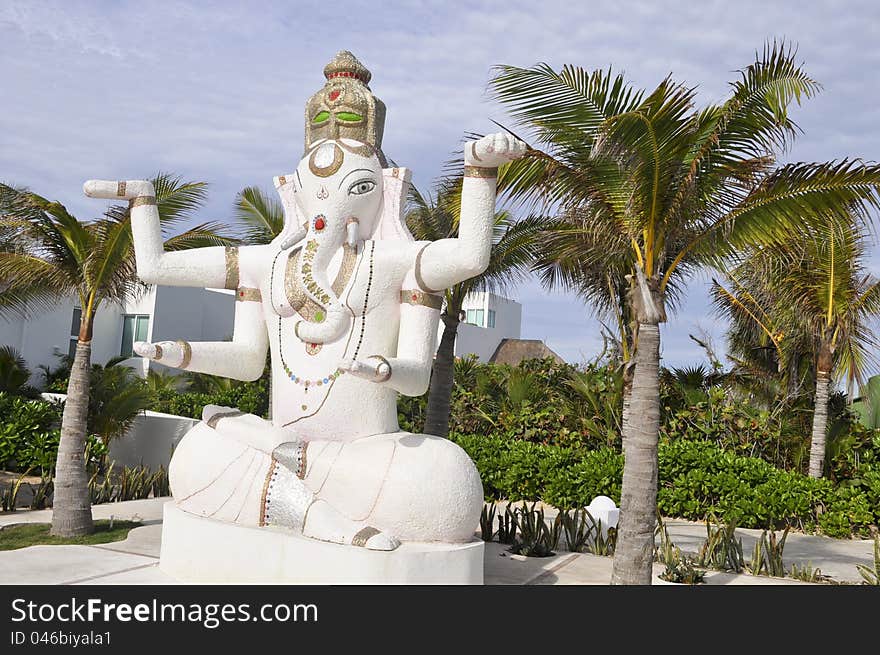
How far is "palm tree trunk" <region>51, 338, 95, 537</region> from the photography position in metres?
7.89

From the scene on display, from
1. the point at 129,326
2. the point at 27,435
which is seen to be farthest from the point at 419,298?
the point at 129,326

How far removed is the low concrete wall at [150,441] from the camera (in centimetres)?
1376

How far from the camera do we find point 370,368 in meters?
5.06

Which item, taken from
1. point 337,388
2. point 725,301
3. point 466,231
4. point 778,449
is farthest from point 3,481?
point 725,301

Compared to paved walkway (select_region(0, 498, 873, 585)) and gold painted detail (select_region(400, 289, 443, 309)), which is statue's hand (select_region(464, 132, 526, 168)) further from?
paved walkway (select_region(0, 498, 873, 585))

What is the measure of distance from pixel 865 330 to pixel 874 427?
2773mm

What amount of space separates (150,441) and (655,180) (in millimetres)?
11096

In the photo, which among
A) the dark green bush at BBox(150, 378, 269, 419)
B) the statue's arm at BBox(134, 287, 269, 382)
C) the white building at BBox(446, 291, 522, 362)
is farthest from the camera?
the white building at BBox(446, 291, 522, 362)

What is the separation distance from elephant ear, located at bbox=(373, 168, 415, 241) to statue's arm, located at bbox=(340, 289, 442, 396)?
0.55 metres

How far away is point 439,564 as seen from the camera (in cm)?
510

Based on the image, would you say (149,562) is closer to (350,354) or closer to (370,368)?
(350,354)

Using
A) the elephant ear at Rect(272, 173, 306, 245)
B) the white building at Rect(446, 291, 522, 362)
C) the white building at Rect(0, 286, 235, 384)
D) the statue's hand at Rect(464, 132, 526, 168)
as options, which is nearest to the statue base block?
the elephant ear at Rect(272, 173, 306, 245)

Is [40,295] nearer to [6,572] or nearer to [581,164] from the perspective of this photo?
[6,572]

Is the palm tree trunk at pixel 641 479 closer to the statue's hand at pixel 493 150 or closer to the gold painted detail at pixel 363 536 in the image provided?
the statue's hand at pixel 493 150
